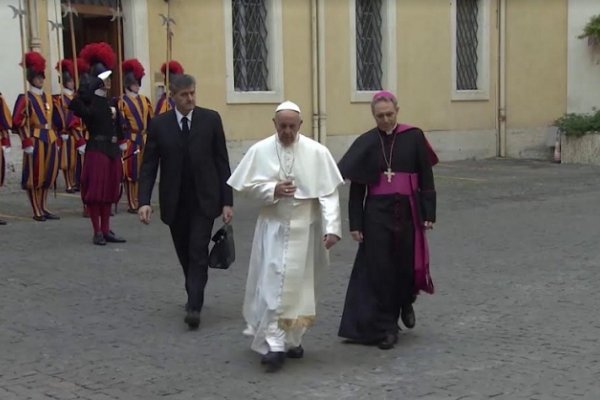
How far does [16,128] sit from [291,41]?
22.8 ft

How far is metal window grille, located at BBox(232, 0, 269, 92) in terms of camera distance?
1709 cm

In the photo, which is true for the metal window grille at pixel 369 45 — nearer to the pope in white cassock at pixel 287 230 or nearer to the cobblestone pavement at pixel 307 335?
the cobblestone pavement at pixel 307 335

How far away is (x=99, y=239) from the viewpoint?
1045cm

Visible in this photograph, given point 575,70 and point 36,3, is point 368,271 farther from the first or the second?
point 575,70

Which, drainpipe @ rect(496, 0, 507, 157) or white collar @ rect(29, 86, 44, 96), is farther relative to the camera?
drainpipe @ rect(496, 0, 507, 157)

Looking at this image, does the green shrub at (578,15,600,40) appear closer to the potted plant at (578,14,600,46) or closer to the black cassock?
the potted plant at (578,14,600,46)

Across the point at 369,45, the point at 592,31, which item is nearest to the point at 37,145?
the point at 369,45

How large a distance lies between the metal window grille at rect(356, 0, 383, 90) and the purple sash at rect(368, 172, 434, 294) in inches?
500

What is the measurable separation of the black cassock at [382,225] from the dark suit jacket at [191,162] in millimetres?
991

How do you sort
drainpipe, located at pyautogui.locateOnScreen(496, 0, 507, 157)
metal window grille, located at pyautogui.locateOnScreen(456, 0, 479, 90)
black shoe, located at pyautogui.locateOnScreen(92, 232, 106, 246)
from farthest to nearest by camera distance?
drainpipe, located at pyautogui.locateOnScreen(496, 0, 507, 157) < metal window grille, located at pyautogui.locateOnScreen(456, 0, 479, 90) < black shoe, located at pyautogui.locateOnScreen(92, 232, 106, 246)

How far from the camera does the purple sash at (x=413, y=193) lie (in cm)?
649

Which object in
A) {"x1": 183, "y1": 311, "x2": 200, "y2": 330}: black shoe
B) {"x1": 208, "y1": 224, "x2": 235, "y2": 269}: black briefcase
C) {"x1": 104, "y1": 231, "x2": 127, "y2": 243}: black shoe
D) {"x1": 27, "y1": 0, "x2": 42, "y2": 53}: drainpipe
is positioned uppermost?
{"x1": 27, "y1": 0, "x2": 42, "y2": 53}: drainpipe

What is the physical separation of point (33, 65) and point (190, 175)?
5.67m

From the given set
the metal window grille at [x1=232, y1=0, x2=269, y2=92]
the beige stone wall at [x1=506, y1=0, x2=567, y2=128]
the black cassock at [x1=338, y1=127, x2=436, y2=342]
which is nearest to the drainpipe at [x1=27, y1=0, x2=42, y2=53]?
the metal window grille at [x1=232, y1=0, x2=269, y2=92]
